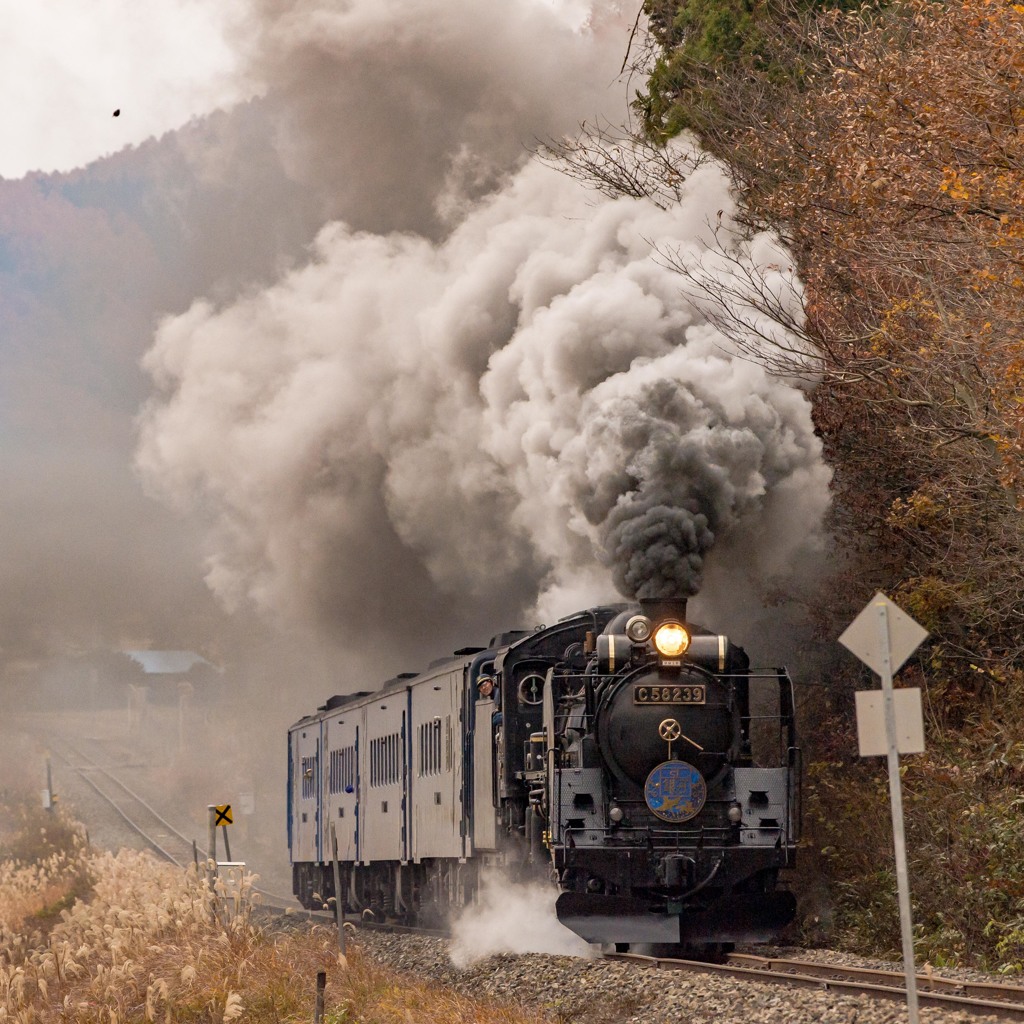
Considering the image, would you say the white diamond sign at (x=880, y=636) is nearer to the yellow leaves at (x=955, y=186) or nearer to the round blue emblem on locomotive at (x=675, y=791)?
the round blue emblem on locomotive at (x=675, y=791)

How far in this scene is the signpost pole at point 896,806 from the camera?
7.41 metres

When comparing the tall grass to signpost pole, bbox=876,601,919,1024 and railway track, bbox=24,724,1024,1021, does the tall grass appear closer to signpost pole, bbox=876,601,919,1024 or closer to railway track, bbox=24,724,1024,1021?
railway track, bbox=24,724,1024,1021

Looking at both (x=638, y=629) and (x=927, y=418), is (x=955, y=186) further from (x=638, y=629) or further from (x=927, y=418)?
(x=927, y=418)

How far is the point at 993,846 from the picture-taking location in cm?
1423

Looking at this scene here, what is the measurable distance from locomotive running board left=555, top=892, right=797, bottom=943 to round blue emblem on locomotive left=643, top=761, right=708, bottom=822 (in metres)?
0.83

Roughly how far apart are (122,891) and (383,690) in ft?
14.2

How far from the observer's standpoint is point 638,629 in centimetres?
1226

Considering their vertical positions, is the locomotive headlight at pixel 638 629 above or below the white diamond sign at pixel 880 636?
above

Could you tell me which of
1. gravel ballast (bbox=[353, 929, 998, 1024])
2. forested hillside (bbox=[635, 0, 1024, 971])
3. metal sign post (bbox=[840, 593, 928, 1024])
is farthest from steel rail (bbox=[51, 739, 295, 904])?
metal sign post (bbox=[840, 593, 928, 1024])

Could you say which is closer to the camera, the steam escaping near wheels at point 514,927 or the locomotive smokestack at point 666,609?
the locomotive smokestack at point 666,609

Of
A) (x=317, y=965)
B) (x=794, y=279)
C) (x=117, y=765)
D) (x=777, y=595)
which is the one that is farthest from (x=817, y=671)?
(x=117, y=765)

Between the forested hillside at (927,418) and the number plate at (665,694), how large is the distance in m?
3.54

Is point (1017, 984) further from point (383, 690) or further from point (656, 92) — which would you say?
point (656, 92)

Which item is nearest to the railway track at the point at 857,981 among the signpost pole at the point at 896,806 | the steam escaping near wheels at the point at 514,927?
the steam escaping near wheels at the point at 514,927
